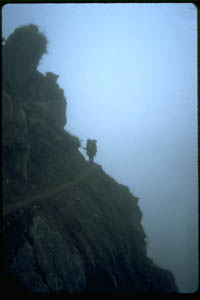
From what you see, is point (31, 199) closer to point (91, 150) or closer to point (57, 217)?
point (57, 217)

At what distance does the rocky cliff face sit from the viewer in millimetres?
10578

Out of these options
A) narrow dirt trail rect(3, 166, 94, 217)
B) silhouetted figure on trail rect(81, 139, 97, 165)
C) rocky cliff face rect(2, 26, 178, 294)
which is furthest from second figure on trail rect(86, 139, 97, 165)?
narrow dirt trail rect(3, 166, 94, 217)

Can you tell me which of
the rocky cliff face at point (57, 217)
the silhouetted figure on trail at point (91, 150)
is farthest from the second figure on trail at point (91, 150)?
the rocky cliff face at point (57, 217)

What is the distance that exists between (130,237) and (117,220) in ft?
9.70

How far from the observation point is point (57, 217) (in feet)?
50.1

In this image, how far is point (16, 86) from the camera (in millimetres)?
28500

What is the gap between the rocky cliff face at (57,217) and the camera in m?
10.6

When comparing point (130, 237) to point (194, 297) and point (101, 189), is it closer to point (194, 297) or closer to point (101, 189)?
point (101, 189)

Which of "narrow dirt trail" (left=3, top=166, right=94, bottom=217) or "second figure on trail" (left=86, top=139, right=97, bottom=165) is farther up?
"second figure on trail" (left=86, top=139, right=97, bottom=165)

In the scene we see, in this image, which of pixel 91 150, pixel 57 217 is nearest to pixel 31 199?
pixel 57 217

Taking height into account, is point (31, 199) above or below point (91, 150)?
below

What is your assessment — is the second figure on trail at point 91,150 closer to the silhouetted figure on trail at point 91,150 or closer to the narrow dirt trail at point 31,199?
the silhouetted figure on trail at point 91,150

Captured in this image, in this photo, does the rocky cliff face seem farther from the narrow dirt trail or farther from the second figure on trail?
the second figure on trail

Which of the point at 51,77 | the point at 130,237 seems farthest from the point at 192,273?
the point at 51,77
